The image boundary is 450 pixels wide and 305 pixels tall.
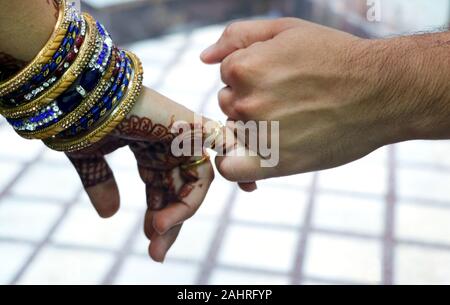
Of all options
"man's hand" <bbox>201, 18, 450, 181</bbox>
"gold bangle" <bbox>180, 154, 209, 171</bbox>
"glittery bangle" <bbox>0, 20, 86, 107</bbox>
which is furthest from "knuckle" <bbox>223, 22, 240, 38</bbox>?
"glittery bangle" <bbox>0, 20, 86, 107</bbox>

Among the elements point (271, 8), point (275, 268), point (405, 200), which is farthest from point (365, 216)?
point (271, 8)

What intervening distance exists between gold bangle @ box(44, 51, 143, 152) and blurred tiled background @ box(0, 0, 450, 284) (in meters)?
0.95

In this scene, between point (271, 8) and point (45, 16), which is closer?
point (45, 16)

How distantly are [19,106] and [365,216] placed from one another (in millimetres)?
1436

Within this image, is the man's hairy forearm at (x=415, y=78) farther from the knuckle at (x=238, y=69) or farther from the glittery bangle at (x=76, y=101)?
the glittery bangle at (x=76, y=101)

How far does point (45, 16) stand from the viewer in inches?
38.9

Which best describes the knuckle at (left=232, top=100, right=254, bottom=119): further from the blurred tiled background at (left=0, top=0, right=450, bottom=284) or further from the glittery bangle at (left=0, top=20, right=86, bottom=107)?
the blurred tiled background at (left=0, top=0, right=450, bottom=284)

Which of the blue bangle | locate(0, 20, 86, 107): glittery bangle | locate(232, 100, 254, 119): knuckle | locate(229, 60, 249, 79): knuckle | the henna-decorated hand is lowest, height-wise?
the henna-decorated hand

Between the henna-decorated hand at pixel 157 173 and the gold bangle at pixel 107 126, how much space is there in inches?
2.0

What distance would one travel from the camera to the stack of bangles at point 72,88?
980 millimetres

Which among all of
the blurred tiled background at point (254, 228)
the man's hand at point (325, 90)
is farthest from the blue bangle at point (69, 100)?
the blurred tiled background at point (254, 228)

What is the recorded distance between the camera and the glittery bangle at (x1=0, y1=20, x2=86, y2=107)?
977mm

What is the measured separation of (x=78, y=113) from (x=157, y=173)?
1.01 feet

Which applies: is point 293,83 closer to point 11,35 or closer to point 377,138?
point 377,138
